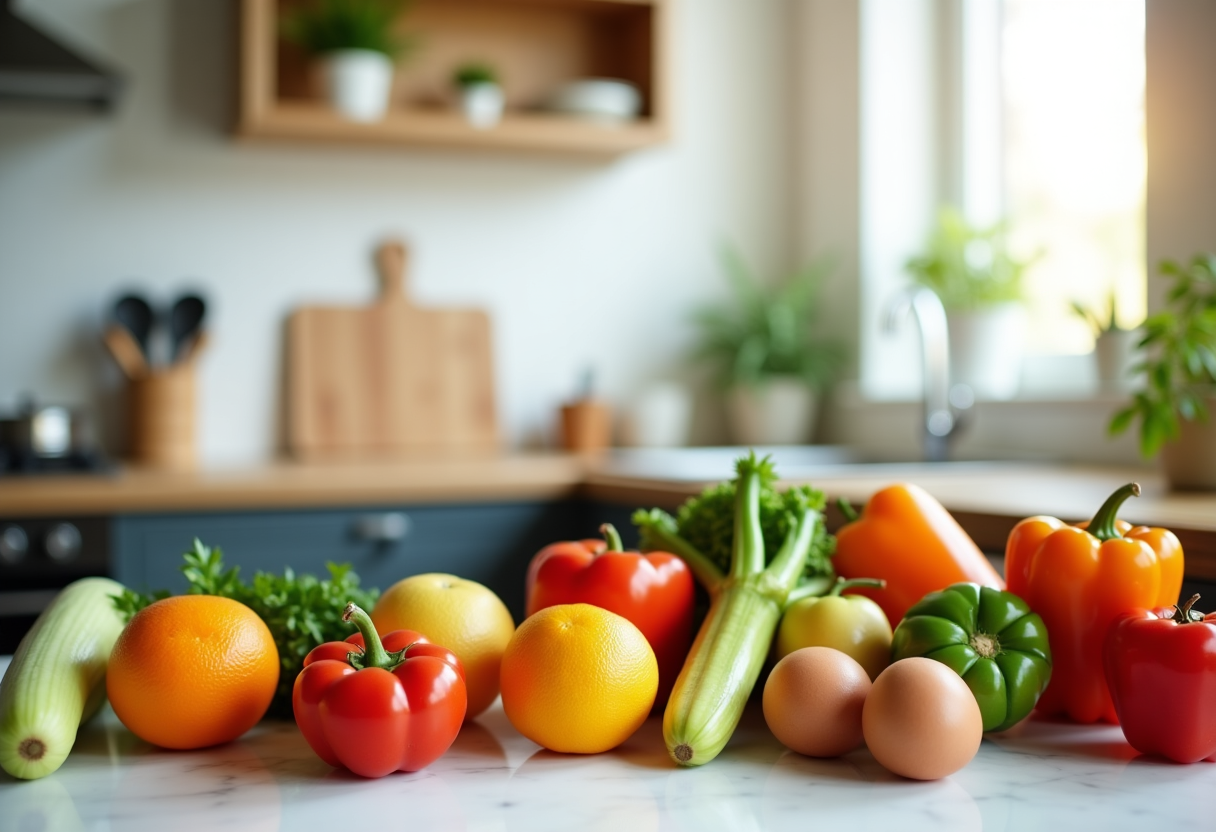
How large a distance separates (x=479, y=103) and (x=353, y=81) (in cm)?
29

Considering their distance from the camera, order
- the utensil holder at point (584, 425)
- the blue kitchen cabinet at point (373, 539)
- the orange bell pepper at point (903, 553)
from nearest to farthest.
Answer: the orange bell pepper at point (903, 553) → the blue kitchen cabinet at point (373, 539) → the utensil holder at point (584, 425)

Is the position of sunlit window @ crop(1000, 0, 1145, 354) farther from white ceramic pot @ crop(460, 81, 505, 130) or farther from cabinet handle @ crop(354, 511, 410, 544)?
cabinet handle @ crop(354, 511, 410, 544)

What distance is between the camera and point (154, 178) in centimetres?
273

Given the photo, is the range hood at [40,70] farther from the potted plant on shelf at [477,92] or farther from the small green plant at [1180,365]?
the small green plant at [1180,365]

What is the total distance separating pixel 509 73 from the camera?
2959mm

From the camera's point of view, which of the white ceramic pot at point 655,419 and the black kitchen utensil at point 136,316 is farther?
the white ceramic pot at point 655,419

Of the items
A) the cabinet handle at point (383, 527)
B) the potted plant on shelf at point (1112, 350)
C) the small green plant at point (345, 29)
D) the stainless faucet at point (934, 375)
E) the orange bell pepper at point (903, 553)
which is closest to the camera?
the orange bell pepper at point (903, 553)

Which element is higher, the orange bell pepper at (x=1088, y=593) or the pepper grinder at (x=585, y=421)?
the pepper grinder at (x=585, y=421)

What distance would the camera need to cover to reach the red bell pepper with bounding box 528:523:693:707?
0.81 metres

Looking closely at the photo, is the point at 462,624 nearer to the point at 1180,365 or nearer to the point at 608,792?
the point at 608,792

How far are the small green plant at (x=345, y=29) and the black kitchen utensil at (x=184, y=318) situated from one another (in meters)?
0.62

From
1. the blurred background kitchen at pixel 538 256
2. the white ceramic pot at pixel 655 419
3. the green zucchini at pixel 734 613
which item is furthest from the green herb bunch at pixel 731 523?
the white ceramic pot at pixel 655 419

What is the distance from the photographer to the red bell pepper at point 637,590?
2.66 ft

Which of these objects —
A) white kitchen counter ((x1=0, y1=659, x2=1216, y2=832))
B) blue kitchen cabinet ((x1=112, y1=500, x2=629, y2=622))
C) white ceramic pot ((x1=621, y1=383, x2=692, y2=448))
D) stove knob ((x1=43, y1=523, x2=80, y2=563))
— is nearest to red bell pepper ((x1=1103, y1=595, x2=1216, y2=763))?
white kitchen counter ((x1=0, y1=659, x2=1216, y2=832))
